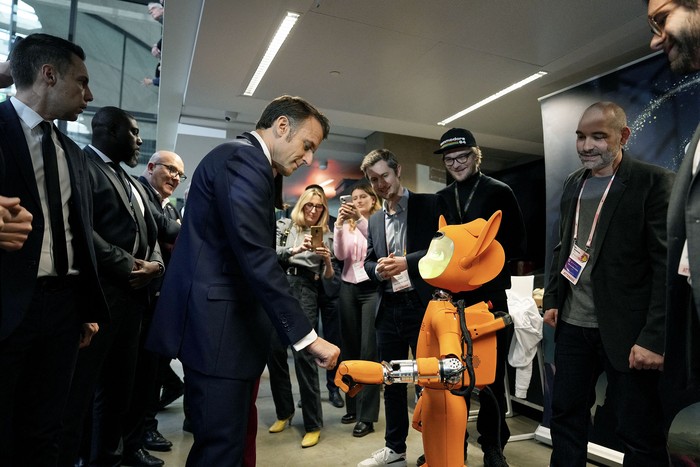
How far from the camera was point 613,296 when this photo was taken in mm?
1861

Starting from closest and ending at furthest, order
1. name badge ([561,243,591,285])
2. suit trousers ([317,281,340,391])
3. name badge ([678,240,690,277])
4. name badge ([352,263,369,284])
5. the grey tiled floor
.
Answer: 1. name badge ([678,240,690,277])
2. name badge ([561,243,591,285])
3. the grey tiled floor
4. name badge ([352,263,369,284])
5. suit trousers ([317,281,340,391])

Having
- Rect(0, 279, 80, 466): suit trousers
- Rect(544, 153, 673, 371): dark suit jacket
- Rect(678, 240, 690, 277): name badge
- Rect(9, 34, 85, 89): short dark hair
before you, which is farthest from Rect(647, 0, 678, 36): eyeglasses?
Rect(0, 279, 80, 466): suit trousers

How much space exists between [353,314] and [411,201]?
4.60 feet

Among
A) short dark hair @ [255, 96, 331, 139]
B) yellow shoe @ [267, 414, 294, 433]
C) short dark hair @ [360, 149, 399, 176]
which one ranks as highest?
short dark hair @ [360, 149, 399, 176]

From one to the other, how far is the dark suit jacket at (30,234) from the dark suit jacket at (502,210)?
194 centimetres

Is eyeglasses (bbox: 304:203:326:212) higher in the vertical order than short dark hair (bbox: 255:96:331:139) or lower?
lower

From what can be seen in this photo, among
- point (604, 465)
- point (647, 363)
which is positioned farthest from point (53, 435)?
point (604, 465)

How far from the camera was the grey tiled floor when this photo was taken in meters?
2.90

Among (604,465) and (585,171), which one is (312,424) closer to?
(604,465)

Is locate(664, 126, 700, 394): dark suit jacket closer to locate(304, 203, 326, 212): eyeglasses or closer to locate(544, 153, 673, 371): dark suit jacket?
locate(544, 153, 673, 371): dark suit jacket

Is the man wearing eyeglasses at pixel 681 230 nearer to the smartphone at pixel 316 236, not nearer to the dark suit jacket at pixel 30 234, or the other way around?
the dark suit jacket at pixel 30 234

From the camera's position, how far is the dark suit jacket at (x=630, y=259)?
1.80 meters

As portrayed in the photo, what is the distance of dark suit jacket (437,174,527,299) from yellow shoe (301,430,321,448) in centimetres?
171

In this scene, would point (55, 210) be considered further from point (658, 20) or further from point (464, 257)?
point (658, 20)
